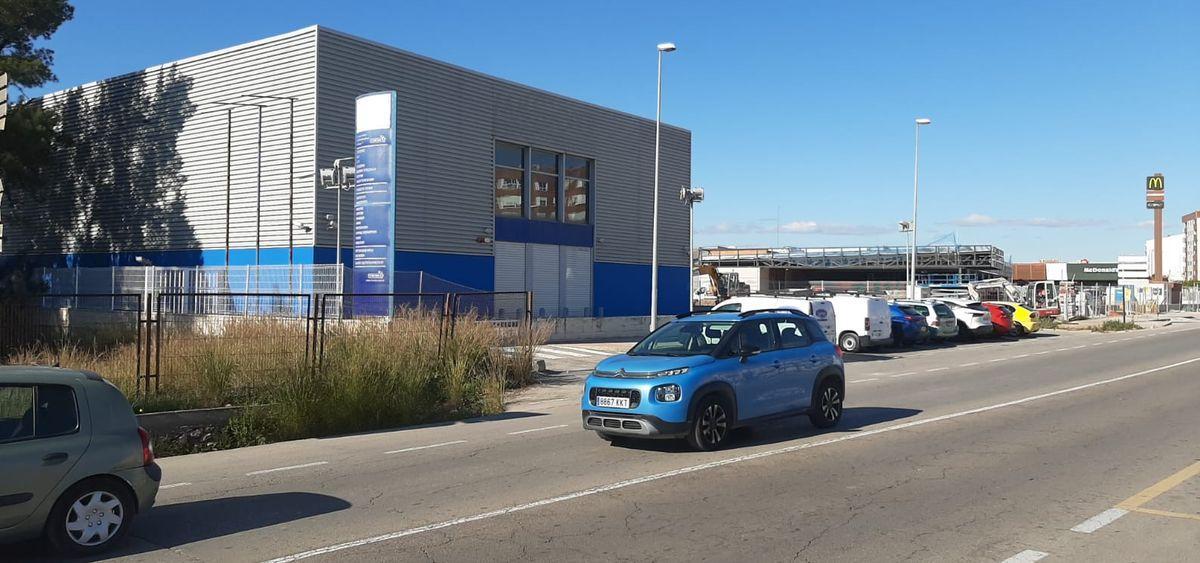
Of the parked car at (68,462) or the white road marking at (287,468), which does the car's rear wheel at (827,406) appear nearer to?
the white road marking at (287,468)

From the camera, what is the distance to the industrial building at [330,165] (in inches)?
1230

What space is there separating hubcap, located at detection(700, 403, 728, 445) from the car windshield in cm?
71

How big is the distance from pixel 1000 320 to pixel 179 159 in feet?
107

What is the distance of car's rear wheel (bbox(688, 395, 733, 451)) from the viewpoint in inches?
417

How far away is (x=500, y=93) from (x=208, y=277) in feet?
43.3

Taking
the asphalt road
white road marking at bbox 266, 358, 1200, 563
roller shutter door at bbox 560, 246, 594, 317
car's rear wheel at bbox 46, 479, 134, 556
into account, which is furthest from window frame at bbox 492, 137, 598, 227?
car's rear wheel at bbox 46, 479, 134, 556

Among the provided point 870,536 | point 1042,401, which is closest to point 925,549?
point 870,536

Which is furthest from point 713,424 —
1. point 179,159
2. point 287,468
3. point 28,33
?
point 28,33

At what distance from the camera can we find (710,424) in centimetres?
1080

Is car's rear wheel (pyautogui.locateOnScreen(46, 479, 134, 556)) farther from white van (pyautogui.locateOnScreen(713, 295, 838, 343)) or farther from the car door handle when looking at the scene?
white van (pyautogui.locateOnScreen(713, 295, 838, 343))

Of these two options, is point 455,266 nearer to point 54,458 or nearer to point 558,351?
point 558,351

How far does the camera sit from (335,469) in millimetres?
10180

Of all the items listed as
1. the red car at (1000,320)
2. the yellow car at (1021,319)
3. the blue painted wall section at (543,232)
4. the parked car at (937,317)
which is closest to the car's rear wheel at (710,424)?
the parked car at (937,317)

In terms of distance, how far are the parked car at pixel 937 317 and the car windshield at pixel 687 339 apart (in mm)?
23008
